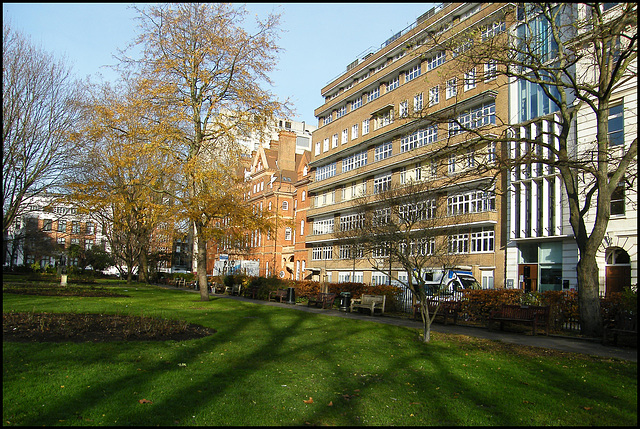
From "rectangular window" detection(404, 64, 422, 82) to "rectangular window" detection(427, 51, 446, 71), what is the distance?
1.69m

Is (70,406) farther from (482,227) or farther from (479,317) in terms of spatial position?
(482,227)

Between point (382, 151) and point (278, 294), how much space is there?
2018 centimetres

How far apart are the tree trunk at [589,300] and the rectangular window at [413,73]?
29.0 m

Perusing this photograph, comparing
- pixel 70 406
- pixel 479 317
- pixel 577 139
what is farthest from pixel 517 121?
pixel 70 406

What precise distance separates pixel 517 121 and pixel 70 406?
103 feet

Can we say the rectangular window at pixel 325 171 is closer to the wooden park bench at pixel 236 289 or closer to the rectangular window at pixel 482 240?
the wooden park bench at pixel 236 289

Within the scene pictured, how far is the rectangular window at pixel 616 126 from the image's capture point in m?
23.0

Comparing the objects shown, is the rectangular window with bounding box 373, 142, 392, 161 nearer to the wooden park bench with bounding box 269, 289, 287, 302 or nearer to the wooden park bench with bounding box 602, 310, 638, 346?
the wooden park bench with bounding box 269, 289, 287, 302

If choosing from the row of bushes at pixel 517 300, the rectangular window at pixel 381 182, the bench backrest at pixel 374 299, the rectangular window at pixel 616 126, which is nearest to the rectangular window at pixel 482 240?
the rectangular window at pixel 616 126

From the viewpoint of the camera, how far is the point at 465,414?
5.95 meters

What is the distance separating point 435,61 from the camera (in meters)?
38.0

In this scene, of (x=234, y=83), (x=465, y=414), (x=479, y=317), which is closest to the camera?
(x=465, y=414)

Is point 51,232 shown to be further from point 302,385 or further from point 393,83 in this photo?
point 302,385

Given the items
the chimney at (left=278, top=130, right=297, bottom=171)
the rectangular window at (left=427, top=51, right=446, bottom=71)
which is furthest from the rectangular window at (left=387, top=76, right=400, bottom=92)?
the chimney at (left=278, top=130, right=297, bottom=171)
